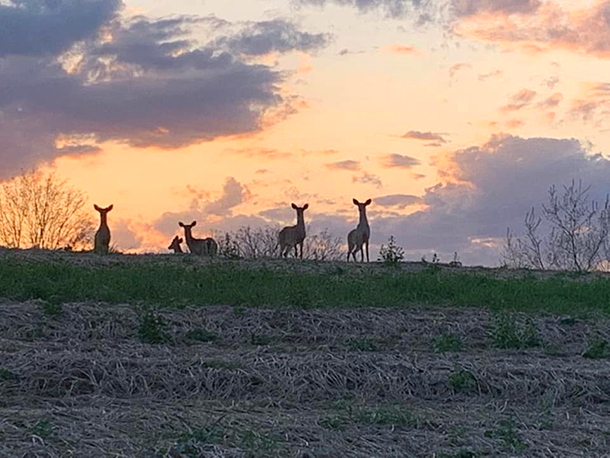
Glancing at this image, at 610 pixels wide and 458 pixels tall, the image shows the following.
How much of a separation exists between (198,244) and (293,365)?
72.2 feet

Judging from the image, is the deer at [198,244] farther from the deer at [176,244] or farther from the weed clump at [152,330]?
the weed clump at [152,330]

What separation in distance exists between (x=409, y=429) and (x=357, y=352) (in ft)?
11.4

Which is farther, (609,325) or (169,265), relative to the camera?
(169,265)

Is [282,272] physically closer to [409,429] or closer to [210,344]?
[210,344]

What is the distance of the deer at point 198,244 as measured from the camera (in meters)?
33.3

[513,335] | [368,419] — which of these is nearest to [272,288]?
[513,335]

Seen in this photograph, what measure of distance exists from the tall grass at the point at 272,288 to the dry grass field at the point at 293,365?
0.19 ft

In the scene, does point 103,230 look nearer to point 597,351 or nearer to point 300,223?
point 300,223

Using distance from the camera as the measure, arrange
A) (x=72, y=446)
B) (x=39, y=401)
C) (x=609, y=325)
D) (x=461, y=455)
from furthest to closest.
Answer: (x=609, y=325), (x=39, y=401), (x=461, y=455), (x=72, y=446)

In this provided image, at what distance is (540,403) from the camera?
482 inches

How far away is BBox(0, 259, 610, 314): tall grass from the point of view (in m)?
16.8

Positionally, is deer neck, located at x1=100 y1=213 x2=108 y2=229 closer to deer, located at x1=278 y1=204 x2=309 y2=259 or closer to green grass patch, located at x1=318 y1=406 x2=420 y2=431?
deer, located at x1=278 y1=204 x2=309 y2=259

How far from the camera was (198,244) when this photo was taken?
34188 millimetres

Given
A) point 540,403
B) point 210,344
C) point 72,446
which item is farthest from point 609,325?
point 72,446
